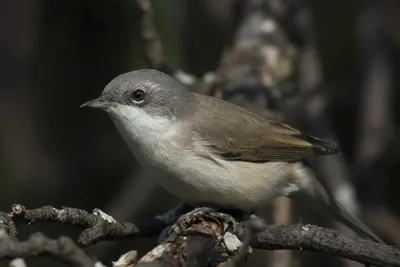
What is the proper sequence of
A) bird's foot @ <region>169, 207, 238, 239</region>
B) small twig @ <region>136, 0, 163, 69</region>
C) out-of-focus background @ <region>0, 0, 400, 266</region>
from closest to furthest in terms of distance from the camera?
bird's foot @ <region>169, 207, 238, 239</region>, small twig @ <region>136, 0, 163, 69</region>, out-of-focus background @ <region>0, 0, 400, 266</region>

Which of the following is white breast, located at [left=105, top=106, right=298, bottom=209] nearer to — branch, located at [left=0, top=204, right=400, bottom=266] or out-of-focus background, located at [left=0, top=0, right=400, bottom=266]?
branch, located at [left=0, top=204, right=400, bottom=266]

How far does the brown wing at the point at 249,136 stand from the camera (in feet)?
13.4

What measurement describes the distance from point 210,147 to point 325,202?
31.6 inches

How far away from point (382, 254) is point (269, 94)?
208 cm

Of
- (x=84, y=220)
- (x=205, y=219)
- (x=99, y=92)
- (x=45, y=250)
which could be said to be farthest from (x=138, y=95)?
(x=99, y=92)

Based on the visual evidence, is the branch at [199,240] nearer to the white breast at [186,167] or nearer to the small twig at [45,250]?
the small twig at [45,250]

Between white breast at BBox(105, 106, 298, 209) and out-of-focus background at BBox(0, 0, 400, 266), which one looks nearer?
white breast at BBox(105, 106, 298, 209)

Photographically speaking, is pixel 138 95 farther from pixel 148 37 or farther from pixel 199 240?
pixel 199 240

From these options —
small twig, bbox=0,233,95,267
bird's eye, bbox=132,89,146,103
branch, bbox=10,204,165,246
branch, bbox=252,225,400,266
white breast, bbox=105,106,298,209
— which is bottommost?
small twig, bbox=0,233,95,267

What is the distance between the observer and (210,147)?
3943mm

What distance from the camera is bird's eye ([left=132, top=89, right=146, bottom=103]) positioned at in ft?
12.9

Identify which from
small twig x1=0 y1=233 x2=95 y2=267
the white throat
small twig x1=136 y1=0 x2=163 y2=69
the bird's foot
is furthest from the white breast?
small twig x1=0 y1=233 x2=95 y2=267

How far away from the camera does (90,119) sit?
6203 millimetres

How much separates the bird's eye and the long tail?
1032mm
